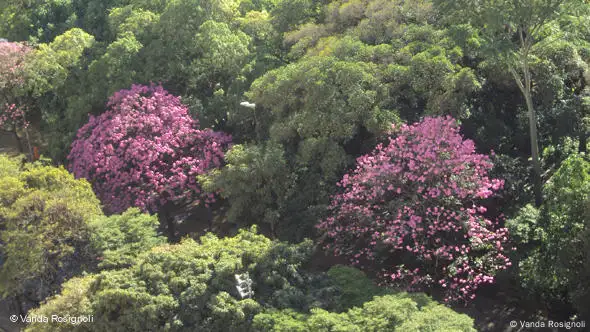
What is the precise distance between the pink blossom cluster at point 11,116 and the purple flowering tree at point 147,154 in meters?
5.83

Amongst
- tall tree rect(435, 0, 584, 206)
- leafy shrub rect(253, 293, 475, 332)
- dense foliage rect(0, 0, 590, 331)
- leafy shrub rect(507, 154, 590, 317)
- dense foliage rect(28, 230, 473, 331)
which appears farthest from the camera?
tall tree rect(435, 0, 584, 206)

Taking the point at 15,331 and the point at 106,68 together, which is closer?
the point at 15,331

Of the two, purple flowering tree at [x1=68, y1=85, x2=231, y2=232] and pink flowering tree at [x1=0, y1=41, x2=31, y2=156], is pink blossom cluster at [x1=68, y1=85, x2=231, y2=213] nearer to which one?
purple flowering tree at [x1=68, y1=85, x2=231, y2=232]

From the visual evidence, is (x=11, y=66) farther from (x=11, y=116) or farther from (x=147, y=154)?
(x=147, y=154)

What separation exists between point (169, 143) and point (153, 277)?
25.0 ft

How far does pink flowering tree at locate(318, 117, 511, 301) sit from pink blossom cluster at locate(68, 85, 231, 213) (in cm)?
564

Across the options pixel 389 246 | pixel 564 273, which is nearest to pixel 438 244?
pixel 389 246

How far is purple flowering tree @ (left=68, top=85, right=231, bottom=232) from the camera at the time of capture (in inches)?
830

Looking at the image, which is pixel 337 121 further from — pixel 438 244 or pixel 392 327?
pixel 392 327

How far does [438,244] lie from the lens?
16.7 m

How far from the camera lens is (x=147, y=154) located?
69.9 ft

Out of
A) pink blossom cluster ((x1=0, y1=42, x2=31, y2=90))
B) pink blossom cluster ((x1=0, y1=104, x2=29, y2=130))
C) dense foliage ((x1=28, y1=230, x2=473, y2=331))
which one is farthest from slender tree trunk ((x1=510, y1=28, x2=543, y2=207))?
pink blossom cluster ((x1=0, y1=104, x2=29, y2=130))

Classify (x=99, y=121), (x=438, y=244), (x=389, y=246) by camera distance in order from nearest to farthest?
1. (x=438, y=244)
2. (x=389, y=246)
3. (x=99, y=121)

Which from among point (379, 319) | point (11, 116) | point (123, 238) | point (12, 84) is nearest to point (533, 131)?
point (379, 319)
